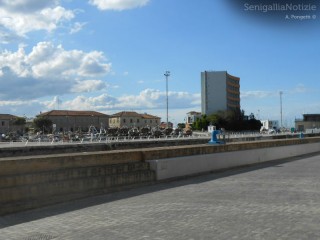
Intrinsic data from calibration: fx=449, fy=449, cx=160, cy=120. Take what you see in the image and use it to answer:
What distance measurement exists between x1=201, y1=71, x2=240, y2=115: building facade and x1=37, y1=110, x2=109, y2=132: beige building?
44937mm

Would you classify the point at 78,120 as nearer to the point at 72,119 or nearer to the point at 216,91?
the point at 72,119

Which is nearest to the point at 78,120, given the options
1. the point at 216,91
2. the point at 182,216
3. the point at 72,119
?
the point at 72,119

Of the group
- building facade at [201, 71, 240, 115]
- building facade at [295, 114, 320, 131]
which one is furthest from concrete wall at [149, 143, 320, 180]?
building facade at [201, 71, 240, 115]

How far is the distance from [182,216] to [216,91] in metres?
181

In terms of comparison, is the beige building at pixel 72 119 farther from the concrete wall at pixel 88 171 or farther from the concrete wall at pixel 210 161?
the concrete wall at pixel 88 171

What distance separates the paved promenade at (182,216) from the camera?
23.0 ft

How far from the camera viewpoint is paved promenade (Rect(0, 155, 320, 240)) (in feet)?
23.0

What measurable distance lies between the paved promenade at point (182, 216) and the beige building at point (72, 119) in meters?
166

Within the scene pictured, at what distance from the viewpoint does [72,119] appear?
184000mm

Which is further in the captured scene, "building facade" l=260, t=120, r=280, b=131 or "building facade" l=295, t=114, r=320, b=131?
"building facade" l=295, t=114, r=320, b=131

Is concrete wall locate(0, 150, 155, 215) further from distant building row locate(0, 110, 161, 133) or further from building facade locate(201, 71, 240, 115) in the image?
building facade locate(201, 71, 240, 115)

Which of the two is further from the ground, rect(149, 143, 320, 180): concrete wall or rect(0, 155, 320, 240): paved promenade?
rect(149, 143, 320, 180): concrete wall

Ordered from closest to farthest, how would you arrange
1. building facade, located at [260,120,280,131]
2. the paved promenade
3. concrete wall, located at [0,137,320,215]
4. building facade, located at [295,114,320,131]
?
the paved promenade, concrete wall, located at [0,137,320,215], building facade, located at [260,120,280,131], building facade, located at [295,114,320,131]

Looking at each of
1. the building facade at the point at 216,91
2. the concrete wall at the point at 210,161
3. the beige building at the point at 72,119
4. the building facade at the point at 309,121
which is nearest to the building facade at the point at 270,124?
the building facade at the point at 309,121
